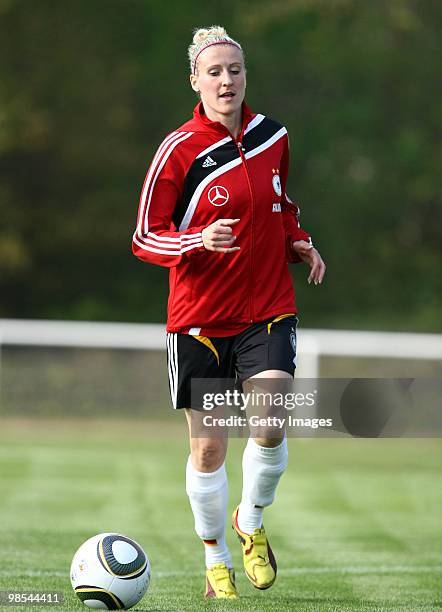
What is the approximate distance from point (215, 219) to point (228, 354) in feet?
2.00

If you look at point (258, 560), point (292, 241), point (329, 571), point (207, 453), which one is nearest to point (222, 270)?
point (292, 241)

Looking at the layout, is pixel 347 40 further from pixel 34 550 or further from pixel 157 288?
pixel 34 550

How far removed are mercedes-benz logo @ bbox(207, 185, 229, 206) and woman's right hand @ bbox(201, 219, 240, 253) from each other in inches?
10.6

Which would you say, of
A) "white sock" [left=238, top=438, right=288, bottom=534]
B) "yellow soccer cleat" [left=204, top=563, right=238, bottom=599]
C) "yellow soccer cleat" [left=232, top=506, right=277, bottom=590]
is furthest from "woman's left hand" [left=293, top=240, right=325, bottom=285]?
"yellow soccer cleat" [left=204, top=563, right=238, bottom=599]

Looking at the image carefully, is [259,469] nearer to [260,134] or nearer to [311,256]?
[311,256]

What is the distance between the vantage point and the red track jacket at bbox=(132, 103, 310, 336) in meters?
5.76

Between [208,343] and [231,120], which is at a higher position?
[231,120]

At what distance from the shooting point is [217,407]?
5816mm

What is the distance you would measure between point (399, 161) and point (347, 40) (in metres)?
2.93

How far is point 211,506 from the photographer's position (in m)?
5.96

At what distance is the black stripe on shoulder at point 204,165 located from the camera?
5797 millimetres

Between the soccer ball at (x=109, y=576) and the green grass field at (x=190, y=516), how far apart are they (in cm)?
11

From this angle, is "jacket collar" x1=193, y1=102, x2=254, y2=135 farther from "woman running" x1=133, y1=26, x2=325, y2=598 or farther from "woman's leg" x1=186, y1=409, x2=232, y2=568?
"woman's leg" x1=186, y1=409, x2=232, y2=568

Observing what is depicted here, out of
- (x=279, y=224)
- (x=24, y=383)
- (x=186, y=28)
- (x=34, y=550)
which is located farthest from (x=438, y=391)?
(x=186, y=28)
